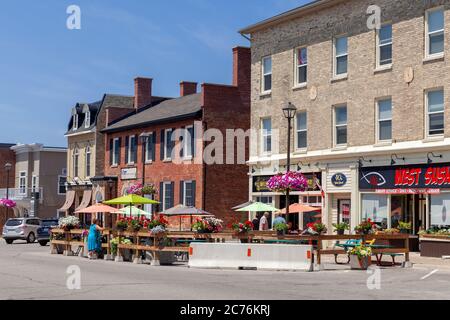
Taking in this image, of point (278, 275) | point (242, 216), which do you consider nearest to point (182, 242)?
point (278, 275)

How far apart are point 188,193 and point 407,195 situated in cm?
1637

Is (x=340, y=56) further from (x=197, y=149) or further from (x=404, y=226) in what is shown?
(x=197, y=149)

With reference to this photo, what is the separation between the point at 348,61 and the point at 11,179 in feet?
171

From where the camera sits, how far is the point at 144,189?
44.1 m

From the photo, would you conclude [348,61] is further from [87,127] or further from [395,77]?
[87,127]

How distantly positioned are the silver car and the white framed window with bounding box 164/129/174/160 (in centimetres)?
855

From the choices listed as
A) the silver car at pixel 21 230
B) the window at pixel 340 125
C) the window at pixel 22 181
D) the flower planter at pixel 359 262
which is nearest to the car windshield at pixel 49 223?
the silver car at pixel 21 230

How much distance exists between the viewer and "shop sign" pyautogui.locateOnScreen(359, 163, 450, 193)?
2855 cm

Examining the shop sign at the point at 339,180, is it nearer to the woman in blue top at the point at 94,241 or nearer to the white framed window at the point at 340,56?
the white framed window at the point at 340,56

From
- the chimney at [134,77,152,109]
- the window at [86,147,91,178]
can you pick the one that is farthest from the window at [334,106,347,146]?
the window at [86,147,91,178]

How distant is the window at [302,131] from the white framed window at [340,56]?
2.87 metres

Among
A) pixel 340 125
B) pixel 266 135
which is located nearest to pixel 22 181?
pixel 266 135

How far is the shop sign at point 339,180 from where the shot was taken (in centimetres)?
3291

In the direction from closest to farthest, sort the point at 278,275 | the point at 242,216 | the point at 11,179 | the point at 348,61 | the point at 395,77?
the point at 278,275 → the point at 395,77 → the point at 348,61 → the point at 242,216 → the point at 11,179
